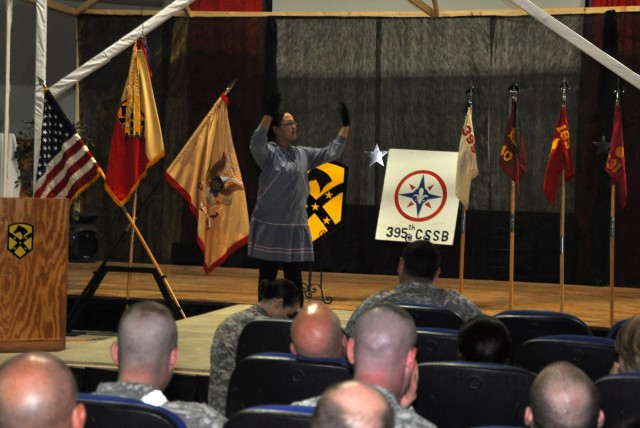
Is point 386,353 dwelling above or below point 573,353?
above

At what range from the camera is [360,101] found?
40.0ft

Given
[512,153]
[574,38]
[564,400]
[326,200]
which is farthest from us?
[326,200]

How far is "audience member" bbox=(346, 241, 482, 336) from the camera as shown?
16.3 feet

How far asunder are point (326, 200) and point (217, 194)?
1744mm

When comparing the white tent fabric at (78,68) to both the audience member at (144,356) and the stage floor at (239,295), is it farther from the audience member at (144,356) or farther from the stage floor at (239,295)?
the audience member at (144,356)

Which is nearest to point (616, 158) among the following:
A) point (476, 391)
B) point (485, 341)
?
point (485, 341)

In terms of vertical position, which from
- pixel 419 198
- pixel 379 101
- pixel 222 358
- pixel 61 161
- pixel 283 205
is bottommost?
pixel 222 358

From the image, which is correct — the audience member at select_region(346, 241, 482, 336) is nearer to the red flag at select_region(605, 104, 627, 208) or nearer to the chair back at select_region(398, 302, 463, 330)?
the chair back at select_region(398, 302, 463, 330)

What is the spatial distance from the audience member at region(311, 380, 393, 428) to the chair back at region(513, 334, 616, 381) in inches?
78.7

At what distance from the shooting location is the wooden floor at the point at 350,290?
356 inches

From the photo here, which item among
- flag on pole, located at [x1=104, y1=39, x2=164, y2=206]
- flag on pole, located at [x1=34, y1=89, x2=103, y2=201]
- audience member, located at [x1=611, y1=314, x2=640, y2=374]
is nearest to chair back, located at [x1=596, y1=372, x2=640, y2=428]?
audience member, located at [x1=611, y1=314, x2=640, y2=374]

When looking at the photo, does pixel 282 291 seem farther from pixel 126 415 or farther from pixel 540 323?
pixel 126 415

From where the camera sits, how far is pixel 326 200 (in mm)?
9891

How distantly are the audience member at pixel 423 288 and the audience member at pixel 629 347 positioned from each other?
1545 millimetres
